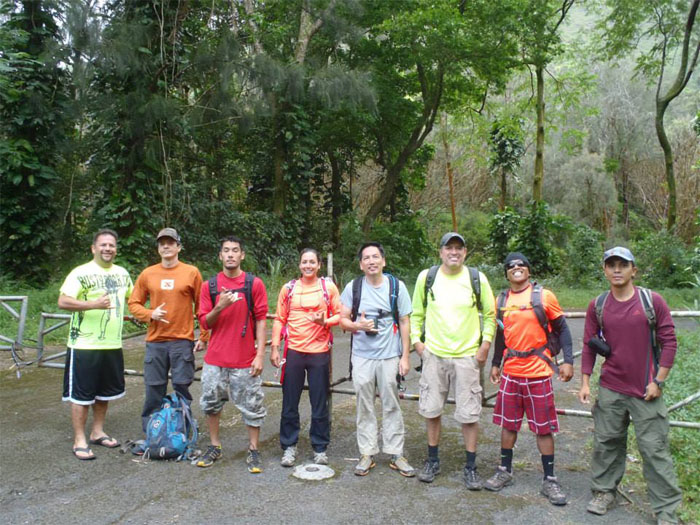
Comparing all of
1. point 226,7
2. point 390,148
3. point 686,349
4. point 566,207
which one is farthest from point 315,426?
point 566,207

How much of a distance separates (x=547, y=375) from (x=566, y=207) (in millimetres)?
31284

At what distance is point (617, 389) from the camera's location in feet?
12.7

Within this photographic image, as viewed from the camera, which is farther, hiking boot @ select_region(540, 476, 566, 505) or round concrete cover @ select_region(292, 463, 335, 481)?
round concrete cover @ select_region(292, 463, 335, 481)

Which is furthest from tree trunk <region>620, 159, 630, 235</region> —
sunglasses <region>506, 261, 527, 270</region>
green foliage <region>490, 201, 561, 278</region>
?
sunglasses <region>506, 261, 527, 270</region>

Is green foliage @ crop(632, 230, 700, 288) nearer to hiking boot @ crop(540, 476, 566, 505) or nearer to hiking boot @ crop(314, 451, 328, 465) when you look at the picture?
hiking boot @ crop(540, 476, 566, 505)

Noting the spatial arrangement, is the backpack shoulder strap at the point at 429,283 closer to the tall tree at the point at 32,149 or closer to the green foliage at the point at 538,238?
the tall tree at the point at 32,149

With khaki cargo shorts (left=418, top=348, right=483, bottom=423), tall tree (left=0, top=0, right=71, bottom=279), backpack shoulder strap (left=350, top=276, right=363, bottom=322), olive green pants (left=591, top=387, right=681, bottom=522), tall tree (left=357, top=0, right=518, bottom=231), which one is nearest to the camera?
olive green pants (left=591, top=387, right=681, bottom=522)

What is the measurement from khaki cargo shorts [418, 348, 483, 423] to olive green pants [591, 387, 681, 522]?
0.82 m

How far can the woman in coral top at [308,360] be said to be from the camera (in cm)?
459

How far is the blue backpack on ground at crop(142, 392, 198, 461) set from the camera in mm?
4656

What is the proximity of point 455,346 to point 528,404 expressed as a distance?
64 centimetres

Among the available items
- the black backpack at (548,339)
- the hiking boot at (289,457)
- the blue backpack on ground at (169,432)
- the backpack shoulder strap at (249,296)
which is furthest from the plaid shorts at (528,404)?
the blue backpack on ground at (169,432)

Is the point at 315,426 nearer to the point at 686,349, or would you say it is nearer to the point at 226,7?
the point at 686,349

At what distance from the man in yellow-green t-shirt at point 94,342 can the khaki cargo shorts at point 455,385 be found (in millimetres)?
2587
